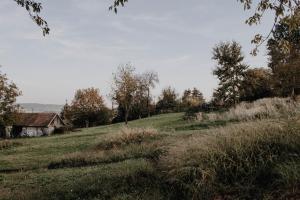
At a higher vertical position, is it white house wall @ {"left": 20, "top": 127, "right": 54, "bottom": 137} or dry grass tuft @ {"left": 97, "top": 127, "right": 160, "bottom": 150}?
white house wall @ {"left": 20, "top": 127, "right": 54, "bottom": 137}

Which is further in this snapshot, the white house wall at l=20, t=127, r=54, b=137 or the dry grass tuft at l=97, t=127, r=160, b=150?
the white house wall at l=20, t=127, r=54, b=137

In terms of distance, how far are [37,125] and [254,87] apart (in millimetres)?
36710

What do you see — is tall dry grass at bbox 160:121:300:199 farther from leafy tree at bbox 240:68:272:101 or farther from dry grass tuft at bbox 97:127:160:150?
leafy tree at bbox 240:68:272:101

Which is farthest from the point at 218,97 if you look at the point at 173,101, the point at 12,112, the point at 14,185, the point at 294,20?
the point at 294,20

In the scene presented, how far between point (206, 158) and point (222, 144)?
60 cm

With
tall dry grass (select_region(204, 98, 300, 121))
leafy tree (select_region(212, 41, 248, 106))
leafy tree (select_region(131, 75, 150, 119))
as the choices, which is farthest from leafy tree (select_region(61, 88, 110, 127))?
tall dry grass (select_region(204, 98, 300, 121))

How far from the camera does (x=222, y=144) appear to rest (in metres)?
7.86

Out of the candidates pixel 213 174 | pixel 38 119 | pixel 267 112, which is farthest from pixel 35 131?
pixel 213 174

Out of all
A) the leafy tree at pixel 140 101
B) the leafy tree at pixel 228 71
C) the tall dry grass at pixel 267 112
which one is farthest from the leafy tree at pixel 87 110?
the tall dry grass at pixel 267 112

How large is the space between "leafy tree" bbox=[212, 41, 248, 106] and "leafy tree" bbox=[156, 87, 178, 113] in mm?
28534

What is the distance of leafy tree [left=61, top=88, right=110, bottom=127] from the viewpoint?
232ft

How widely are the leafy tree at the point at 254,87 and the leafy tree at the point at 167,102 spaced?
2912 centimetres

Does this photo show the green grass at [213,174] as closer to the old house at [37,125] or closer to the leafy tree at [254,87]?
the leafy tree at [254,87]

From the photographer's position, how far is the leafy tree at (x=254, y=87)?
44.0 meters
